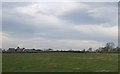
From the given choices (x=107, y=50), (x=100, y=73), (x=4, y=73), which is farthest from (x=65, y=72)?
(x=107, y=50)

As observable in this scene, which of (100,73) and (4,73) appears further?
(100,73)

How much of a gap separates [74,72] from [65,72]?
3.97 ft

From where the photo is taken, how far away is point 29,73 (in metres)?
35.8

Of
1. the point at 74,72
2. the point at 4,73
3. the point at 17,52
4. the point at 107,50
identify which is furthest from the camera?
the point at 107,50

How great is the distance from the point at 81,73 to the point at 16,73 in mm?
7338

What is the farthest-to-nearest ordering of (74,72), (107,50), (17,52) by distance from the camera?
1. (107,50)
2. (17,52)
3. (74,72)

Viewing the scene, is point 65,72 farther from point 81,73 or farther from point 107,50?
point 107,50

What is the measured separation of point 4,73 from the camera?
34.5m

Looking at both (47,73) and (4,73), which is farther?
(47,73)

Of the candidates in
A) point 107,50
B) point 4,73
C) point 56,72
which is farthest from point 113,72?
point 107,50

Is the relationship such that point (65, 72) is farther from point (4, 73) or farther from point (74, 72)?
point (4, 73)

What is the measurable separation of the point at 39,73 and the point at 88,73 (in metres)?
5.73

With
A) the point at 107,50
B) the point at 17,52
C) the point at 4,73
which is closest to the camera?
the point at 4,73

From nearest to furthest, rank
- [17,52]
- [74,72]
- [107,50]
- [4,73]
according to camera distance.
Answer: [4,73] < [74,72] < [17,52] < [107,50]
